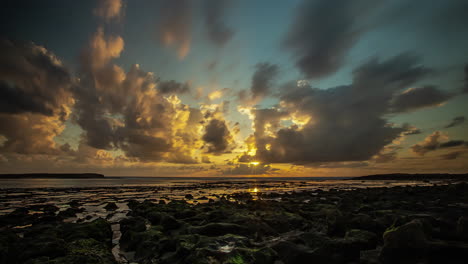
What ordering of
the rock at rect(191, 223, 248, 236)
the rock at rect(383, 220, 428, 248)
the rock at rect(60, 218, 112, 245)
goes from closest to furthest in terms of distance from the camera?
the rock at rect(383, 220, 428, 248) < the rock at rect(60, 218, 112, 245) < the rock at rect(191, 223, 248, 236)

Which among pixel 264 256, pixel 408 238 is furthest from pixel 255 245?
pixel 408 238

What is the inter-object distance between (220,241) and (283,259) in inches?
110

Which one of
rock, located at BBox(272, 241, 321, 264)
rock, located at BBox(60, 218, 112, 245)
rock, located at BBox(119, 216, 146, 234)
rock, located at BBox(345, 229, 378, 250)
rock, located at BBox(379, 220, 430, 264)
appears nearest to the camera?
rock, located at BBox(379, 220, 430, 264)

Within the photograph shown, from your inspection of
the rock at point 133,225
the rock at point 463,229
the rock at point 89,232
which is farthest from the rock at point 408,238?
the rock at point 89,232

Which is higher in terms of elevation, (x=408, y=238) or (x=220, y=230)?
(x=408, y=238)

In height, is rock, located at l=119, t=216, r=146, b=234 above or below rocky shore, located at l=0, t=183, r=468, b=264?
below

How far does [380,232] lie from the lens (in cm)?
1123

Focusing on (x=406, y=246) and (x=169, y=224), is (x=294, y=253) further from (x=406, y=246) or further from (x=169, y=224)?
(x=169, y=224)

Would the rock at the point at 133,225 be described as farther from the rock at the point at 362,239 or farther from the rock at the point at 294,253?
the rock at the point at 362,239

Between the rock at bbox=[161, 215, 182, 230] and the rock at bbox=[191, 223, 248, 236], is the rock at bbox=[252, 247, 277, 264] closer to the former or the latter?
the rock at bbox=[191, 223, 248, 236]

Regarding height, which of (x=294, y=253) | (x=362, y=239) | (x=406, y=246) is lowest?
(x=294, y=253)

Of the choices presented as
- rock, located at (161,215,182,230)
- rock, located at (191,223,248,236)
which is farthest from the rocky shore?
rock, located at (161,215,182,230)

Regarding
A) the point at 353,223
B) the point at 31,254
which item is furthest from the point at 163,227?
the point at 353,223

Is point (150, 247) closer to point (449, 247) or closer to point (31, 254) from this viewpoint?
point (31, 254)
